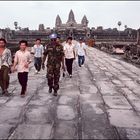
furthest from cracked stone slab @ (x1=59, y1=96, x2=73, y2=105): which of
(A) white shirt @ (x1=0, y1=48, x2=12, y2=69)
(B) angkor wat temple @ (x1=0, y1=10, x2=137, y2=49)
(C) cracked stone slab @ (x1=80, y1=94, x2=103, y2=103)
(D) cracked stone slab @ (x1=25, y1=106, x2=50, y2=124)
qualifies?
(B) angkor wat temple @ (x1=0, y1=10, x2=137, y2=49)

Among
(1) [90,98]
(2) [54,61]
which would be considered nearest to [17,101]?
(2) [54,61]

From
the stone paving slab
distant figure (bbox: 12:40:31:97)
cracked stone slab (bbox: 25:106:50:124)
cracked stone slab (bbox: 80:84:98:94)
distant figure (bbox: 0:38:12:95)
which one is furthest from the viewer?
cracked stone slab (bbox: 80:84:98:94)

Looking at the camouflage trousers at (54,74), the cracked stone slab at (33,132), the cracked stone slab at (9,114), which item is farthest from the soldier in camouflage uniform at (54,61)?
the cracked stone slab at (33,132)

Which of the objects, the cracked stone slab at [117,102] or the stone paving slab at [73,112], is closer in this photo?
the stone paving slab at [73,112]

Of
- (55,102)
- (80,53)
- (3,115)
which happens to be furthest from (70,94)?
A: (80,53)

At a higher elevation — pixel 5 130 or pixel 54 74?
pixel 54 74

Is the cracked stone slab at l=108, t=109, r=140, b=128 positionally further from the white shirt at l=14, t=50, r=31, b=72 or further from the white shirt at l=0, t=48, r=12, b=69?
the white shirt at l=0, t=48, r=12, b=69

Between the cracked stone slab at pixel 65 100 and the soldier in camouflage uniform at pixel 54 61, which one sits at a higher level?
the soldier in camouflage uniform at pixel 54 61

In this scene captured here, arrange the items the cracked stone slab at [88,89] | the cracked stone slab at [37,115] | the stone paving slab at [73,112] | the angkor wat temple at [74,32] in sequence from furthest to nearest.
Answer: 1. the angkor wat temple at [74,32]
2. the cracked stone slab at [88,89]
3. the cracked stone slab at [37,115]
4. the stone paving slab at [73,112]

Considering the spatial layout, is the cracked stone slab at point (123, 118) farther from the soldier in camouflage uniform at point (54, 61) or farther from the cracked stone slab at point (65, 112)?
the soldier in camouflage uniform at point (54, 61)

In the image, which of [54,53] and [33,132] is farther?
[54,53]

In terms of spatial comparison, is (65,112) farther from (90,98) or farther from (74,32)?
(74,32)

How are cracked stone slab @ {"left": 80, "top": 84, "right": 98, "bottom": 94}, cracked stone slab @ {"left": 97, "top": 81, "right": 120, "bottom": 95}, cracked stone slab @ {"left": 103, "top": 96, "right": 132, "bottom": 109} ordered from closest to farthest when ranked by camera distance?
1. cracked stone slab @ {"left": 103, "top": 96, "right": 132, "bottom": 109}
2. cracked stone slab @ {"left": 97, "top": 81, "right": 120, "bottom": 95}
3. cracked stone slab @ {"left": 80, "top": 84, "right": 98, "bottom": 94}

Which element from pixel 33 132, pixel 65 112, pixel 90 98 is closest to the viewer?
pixel 33 132
